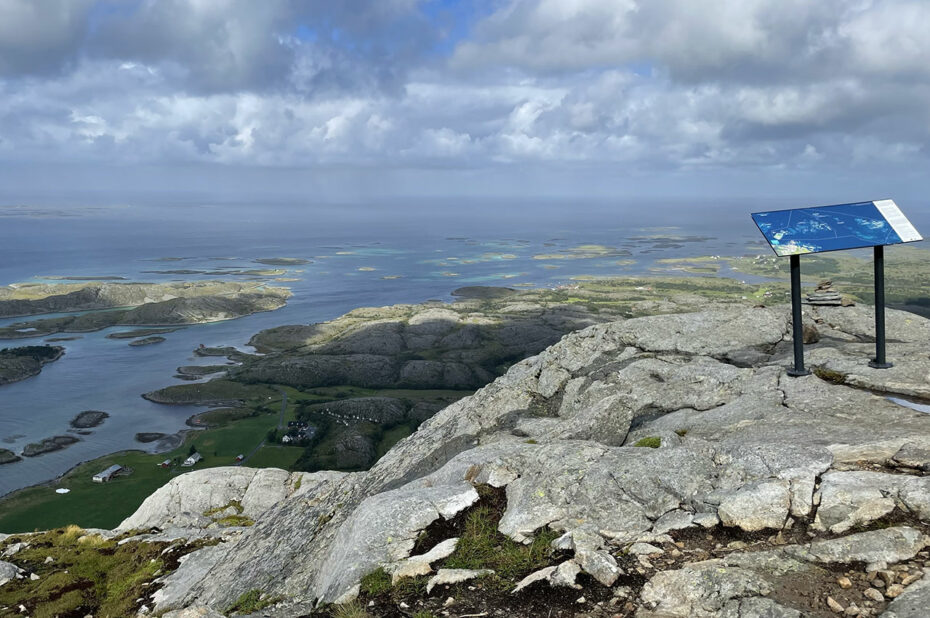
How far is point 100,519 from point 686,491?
116 m

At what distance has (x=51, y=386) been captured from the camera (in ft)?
606

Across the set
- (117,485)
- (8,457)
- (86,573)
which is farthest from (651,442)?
(8,457)

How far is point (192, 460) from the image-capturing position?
126 metres

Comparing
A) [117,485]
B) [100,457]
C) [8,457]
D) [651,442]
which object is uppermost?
[651,442]

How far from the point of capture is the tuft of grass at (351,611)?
39.3 feet

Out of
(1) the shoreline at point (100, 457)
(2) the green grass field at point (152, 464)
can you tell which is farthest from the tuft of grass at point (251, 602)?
(1) the shoreline at point (100, 457)

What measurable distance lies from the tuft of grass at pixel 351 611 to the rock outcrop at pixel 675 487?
0.45m

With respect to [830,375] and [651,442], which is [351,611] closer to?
[651,442]

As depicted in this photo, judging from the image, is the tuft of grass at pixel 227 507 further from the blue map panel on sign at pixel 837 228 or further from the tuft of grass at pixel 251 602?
the blue map panel on sign at pixel 837 228

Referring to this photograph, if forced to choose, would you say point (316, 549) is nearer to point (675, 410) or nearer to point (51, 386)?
point (675, 410)

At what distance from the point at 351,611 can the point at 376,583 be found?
3.48 feet

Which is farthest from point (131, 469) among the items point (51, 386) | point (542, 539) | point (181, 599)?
point (542, 539)

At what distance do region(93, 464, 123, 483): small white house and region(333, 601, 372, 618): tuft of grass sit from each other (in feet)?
423

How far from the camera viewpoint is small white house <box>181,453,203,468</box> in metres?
124
